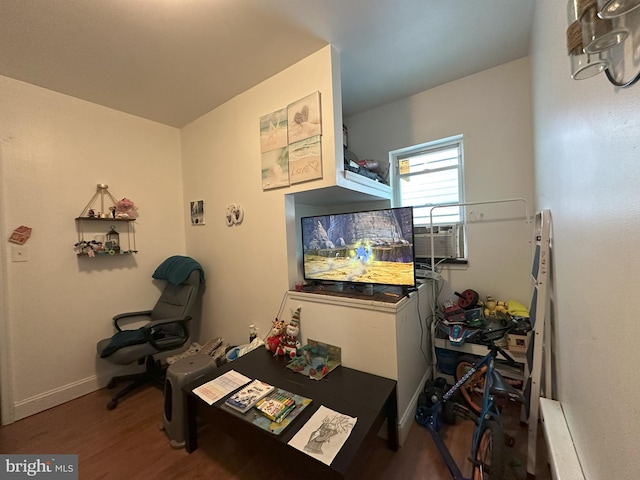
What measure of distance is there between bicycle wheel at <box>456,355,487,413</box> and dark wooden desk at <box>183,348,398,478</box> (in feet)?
1.96

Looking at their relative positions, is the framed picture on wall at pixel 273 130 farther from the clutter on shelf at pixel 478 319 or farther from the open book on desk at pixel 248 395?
the clutter on shelf at pixel 478 319

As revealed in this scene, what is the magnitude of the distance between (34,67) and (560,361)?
3944 mm

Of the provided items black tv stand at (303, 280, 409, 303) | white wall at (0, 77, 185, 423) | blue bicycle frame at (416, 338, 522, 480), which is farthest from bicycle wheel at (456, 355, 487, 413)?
white wall at (0, 77, 185, 423)

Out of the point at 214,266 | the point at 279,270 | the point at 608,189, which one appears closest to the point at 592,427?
the point at 608,189

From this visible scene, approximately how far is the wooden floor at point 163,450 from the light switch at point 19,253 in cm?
129

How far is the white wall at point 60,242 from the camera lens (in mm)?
1916

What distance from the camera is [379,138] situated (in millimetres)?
2643

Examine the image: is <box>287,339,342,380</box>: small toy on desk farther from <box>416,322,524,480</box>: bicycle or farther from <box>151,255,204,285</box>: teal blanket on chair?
<box>151,255,204,285</box>: teal blanket on chair

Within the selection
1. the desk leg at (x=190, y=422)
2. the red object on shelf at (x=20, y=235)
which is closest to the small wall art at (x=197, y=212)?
the red object on shelf at (x=20, y=235)

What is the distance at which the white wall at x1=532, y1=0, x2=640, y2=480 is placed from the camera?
494mm

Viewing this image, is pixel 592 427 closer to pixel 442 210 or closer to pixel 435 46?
pixel 442 210

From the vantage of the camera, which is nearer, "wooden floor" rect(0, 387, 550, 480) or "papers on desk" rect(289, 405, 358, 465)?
"papers on desk" rect(289, 405, 358, 465)

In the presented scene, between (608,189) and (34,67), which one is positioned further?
(34,67)

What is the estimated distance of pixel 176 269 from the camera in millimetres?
2492
